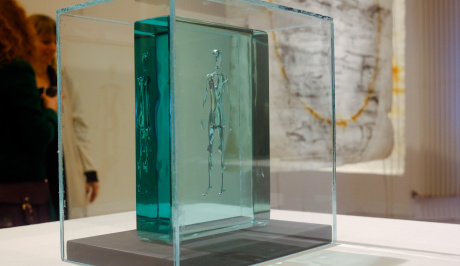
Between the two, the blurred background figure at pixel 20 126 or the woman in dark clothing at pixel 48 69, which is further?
the woman in dark clothing at pixel 48 69

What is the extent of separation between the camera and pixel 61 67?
Answer: 42.2 inches

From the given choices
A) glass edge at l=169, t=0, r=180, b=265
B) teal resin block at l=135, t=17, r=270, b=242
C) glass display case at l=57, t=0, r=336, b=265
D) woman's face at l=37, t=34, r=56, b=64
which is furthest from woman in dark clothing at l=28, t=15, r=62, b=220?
glass edge at l=169, t=0, r=180, b=265

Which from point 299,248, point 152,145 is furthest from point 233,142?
point 299,248

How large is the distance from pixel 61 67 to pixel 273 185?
1.44 feet

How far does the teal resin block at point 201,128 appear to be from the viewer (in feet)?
2.94

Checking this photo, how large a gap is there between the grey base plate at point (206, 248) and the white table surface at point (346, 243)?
20 mm

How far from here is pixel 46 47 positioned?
8.21ft

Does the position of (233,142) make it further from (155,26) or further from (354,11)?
(354,11)

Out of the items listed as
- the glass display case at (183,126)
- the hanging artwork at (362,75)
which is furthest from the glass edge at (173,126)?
the hanging artwork at (362,75)

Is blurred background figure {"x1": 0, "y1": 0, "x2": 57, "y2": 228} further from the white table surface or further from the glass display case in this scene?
the glass display case

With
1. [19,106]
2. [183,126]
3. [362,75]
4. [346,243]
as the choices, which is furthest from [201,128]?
[362,75]

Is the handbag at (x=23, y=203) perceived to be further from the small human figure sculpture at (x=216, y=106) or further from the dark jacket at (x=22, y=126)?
the small human figure sculpture at (x=216, y=106)

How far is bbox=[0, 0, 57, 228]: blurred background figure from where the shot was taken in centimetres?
234

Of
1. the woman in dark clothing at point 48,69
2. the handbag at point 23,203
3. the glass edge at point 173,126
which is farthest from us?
the woman in dark clothing at point 48,69
